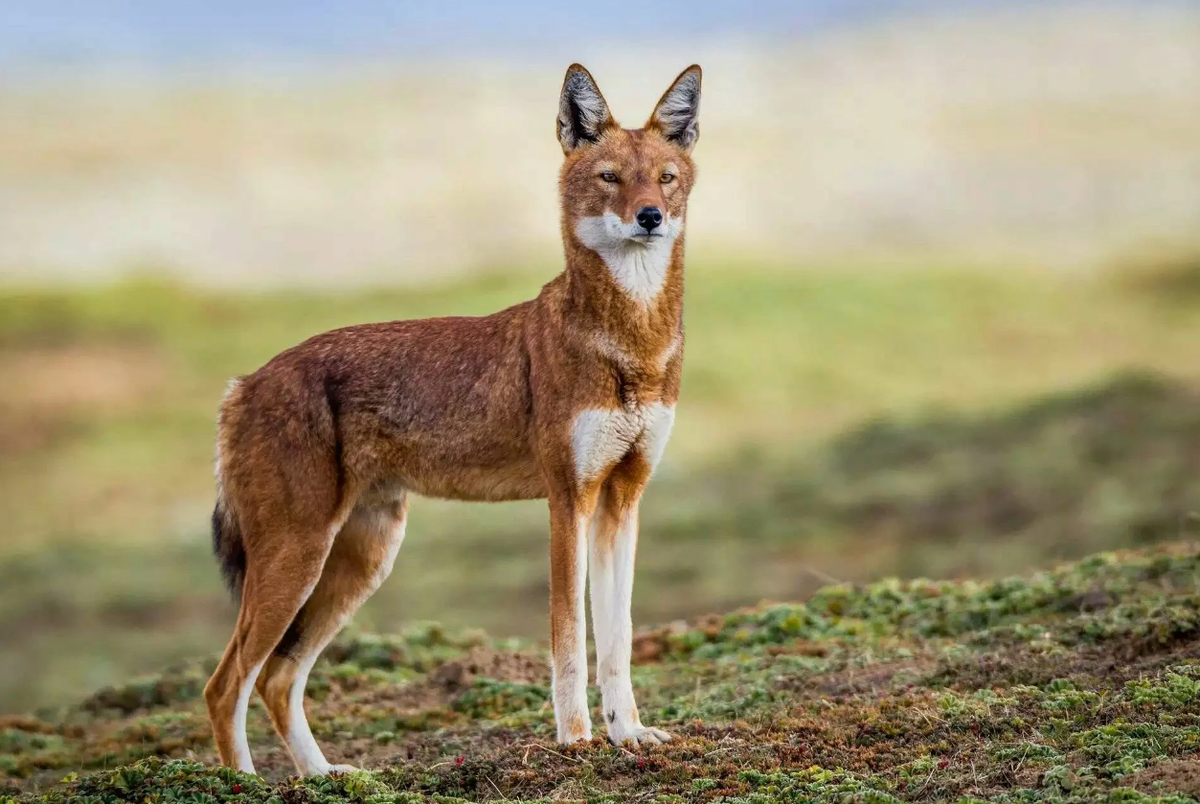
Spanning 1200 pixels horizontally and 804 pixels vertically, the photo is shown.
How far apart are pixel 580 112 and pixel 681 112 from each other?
0.62 metres

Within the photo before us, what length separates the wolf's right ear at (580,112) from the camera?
8.57 m

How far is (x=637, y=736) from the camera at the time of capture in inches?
322

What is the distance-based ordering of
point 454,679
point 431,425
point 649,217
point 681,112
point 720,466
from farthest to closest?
point 720,466 → point 454,679 → point 431,425 → point 681,112 → point 649,217

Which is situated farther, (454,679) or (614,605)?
(454,679)

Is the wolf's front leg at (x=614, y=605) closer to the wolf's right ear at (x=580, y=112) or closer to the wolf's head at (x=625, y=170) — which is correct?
the wolf's head at (x=625, y=170)

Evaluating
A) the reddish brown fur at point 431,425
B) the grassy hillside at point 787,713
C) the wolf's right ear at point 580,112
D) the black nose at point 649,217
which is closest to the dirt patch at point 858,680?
the grassy hillside at point 787,713

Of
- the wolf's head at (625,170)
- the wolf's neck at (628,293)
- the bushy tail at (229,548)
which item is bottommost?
the bushy tail at (229,548)

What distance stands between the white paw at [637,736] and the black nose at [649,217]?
110 inches

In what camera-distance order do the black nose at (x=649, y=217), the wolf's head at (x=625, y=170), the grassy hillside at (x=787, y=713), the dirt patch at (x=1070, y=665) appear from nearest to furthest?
the grassy hillside at (x=787, y=713)
the black nose at (x=649, y=217)
the wolf's head at (x=625, y=170)
the dirt patch at (x=1070, y=665)

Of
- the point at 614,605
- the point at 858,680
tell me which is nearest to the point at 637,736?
the point at 614,605

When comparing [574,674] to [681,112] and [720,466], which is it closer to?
[681,112]

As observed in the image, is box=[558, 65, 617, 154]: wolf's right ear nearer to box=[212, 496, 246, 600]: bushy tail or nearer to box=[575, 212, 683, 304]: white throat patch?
box=[575, 212, 683, 304]: white throat patch

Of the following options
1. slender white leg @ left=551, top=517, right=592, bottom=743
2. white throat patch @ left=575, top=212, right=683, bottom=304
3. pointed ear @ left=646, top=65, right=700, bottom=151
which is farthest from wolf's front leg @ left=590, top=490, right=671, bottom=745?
pointed ear @ left=646, top=65, right=700, bottom=151

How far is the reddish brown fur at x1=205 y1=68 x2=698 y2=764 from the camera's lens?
826 cm
